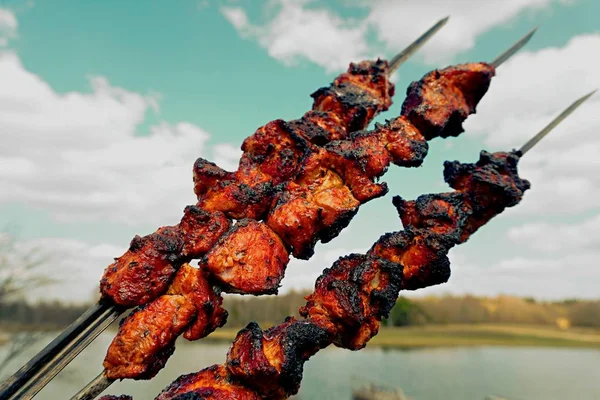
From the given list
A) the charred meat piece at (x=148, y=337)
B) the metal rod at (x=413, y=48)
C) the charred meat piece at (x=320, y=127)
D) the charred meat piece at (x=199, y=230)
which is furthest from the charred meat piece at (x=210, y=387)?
the metal rod at (x=413, y=48)

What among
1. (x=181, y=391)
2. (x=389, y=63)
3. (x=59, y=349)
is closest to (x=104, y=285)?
(x=59, y=349)

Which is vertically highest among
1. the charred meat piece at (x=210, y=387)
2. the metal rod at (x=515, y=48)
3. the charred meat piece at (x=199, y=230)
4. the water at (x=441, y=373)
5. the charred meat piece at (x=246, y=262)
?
the metal rod at (x=515, y=48)

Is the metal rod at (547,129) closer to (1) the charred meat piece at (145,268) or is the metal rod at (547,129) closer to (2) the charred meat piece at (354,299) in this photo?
(2) the charred meat piece at (354,299)

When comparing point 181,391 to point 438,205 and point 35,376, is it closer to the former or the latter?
point 35,376

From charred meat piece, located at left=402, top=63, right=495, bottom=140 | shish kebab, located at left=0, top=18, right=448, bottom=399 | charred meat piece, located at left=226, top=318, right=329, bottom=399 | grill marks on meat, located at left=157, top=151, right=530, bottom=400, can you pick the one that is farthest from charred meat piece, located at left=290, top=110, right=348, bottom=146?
charred meat piece, located at left=226, top=318, right=329, bottom=399

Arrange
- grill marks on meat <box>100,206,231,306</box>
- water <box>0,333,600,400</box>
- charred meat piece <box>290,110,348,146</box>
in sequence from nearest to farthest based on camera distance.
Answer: grill marks on meat <box>100,206,231,306</box> < charred meat piece <box>290,110,348,146</box> < water <box>0,333,600,400</box>

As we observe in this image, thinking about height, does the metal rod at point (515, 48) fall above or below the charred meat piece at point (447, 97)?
above

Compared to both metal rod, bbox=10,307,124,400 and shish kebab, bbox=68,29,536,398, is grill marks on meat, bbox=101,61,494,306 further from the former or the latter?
metal rod, bbox=10,307,124,400

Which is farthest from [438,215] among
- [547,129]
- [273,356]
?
[273,356]
